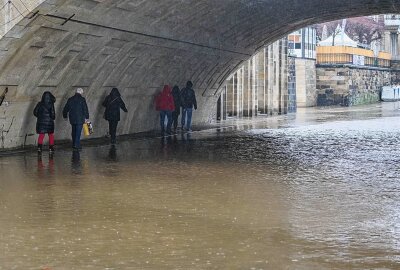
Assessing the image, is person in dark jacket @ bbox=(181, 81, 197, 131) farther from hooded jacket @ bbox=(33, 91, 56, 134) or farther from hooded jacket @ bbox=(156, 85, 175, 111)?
hooded jacket @ bbox=(33, 91, 56, 134)

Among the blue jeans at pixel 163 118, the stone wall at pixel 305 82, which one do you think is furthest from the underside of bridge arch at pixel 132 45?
the stone wall at pixel 305 82

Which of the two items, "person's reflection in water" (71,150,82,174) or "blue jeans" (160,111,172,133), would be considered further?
"blue jeans" (160,111,172,133)

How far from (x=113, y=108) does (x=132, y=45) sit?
1929mm

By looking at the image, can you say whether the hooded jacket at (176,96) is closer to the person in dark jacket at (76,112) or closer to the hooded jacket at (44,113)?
the person in dark jacket at (76,112)

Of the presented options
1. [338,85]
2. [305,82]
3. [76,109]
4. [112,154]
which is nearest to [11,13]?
[112,154]

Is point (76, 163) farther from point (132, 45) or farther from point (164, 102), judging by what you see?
point (164, 102)

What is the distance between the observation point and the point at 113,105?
23375 millimetres

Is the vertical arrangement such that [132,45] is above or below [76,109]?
above

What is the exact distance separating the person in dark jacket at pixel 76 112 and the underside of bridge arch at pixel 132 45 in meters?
0.57

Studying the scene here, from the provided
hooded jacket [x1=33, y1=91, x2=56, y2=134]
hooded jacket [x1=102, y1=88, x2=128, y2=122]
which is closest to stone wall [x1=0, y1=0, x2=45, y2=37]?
hooded jacket [x1=33, y1=91, x2=56, y2=134]

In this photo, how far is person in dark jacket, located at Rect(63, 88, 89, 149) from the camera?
2081cm

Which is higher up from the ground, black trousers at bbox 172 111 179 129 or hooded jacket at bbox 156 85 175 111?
hooded jacket at bbox 156 85 175 111

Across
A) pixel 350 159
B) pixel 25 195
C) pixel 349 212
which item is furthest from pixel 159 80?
pixel 349 212

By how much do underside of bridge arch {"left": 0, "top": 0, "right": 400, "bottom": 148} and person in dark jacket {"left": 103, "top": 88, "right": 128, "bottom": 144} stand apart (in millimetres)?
425
